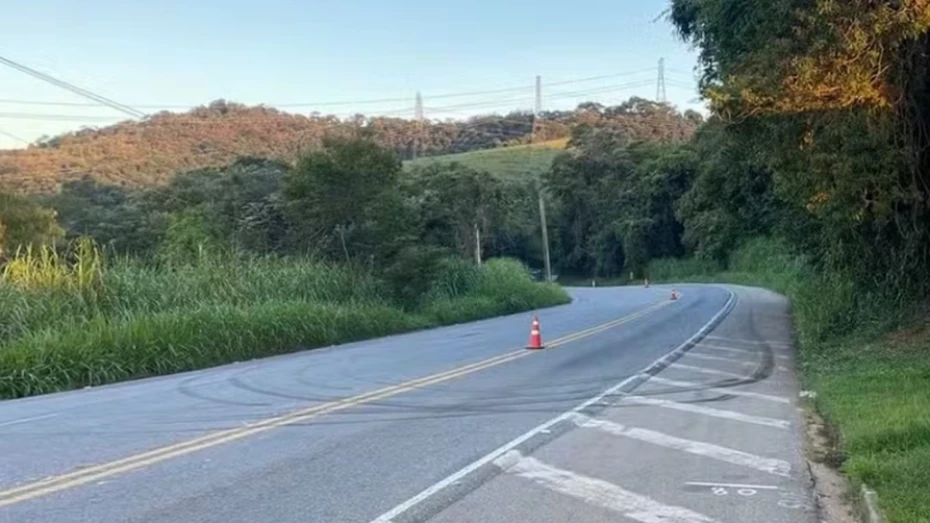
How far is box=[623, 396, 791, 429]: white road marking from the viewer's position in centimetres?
1106

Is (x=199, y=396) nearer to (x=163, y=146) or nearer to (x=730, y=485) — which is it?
(x=730, y=485)

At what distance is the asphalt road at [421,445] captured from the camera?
23.1 ft

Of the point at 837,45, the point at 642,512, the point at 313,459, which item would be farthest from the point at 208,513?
the point at 837,45

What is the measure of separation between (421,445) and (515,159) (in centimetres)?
11969

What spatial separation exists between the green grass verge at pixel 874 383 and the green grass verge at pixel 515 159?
283ft

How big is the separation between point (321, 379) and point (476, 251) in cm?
4519

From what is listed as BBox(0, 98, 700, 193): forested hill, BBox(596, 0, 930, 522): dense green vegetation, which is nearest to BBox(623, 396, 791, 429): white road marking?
BBox(596, 0, 930, 522): dense green vegetation

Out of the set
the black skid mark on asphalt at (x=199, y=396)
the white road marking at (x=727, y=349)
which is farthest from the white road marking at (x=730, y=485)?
the white road marking at (x=727, y=349)

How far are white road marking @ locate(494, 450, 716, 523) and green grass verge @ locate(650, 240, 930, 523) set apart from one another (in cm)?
137

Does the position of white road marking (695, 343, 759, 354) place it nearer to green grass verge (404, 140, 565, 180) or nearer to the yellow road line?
the yellow road line

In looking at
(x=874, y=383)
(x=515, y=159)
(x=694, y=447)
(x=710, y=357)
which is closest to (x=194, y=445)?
(x=694, y=447)

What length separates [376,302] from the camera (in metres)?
31.1

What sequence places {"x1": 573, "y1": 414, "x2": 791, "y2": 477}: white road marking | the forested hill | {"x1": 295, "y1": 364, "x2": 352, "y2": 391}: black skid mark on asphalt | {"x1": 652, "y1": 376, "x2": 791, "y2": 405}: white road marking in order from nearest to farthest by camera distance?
{"x1": 573, "y1": 414, "x2": 791, "y2": 477}: white road marking
{"x1": 652, "y1": 376, "x2": 791, "y2": 405}: white road marking
{"x1": 295, "y1": 364, "x2": 352, "y2": 391}: black skid mark on asphalt
the forested hill

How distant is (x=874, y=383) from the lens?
1288cm
